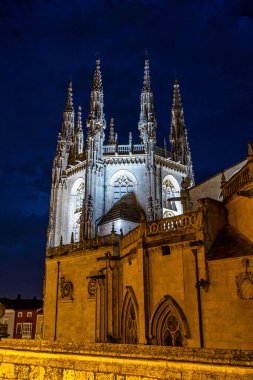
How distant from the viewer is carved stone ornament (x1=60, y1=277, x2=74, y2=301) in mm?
22945

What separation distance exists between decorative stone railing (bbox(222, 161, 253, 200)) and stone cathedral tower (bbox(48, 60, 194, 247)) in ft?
67.3

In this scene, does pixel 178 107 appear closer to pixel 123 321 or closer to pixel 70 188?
pixel 70 188

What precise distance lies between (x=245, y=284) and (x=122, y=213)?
987 inches

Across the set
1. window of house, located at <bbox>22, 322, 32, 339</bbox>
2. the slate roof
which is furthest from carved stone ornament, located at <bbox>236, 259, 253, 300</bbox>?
window of house, located at <bbox>22, 322, 32, 339</bbox>

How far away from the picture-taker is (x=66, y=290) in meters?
23.2

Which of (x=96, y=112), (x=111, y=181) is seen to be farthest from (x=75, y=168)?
(x=96, y=112)

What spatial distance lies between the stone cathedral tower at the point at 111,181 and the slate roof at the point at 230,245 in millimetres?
21784

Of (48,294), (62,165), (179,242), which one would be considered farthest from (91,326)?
(62,165)

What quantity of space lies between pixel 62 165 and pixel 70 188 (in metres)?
3.60

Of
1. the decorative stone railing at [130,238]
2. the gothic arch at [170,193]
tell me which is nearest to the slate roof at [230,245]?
the decorative stone railing at [130,238]

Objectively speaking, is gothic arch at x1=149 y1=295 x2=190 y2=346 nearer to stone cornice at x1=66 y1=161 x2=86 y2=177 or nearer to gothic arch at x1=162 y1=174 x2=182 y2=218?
gothic arch at x1=162 y1=174 x2=182 y2=218

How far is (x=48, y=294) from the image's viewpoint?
2469 centimetres

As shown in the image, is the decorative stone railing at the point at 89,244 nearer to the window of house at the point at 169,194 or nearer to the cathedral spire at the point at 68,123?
the window of house at the point at 169,194

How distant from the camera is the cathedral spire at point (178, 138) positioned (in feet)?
149
